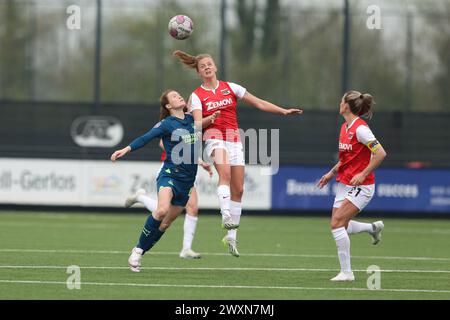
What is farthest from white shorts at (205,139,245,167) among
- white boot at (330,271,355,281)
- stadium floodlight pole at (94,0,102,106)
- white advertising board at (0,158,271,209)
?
stadium floodlight pole at (94,0,102,106)

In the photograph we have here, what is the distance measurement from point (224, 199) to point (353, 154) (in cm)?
184

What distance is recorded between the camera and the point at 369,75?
106ft

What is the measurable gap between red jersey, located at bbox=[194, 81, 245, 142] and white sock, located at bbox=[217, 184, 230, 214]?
0.69 meters

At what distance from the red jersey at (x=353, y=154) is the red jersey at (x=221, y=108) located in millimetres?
1856

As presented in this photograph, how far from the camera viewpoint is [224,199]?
487 inches

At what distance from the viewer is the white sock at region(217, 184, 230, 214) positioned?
1230cm

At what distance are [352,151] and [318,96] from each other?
701 inches

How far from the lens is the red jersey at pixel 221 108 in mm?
12594

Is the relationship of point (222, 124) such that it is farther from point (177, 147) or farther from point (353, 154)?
point (353, 154)

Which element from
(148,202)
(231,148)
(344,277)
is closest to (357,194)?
(344,277)

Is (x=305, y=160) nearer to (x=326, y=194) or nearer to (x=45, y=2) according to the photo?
(x=326, y=194)

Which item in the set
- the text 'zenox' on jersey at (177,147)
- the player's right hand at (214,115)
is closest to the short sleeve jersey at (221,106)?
the player's right hand at (214,115)

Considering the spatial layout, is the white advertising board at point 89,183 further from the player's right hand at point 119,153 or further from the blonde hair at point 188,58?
the player's right hand at point 119,153
